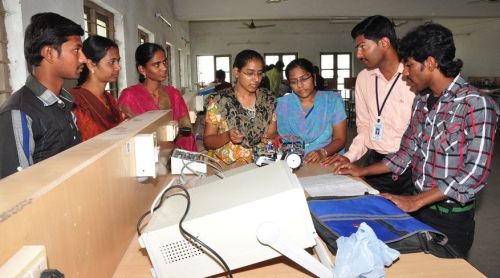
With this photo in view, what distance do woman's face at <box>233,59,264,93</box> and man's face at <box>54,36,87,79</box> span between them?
0.77 m

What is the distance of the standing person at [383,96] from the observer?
1888mm


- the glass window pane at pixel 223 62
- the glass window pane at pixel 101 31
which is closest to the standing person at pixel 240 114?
the glass window pane at pixel 101 31

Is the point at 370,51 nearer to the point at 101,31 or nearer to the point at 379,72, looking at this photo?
the point at 379,72

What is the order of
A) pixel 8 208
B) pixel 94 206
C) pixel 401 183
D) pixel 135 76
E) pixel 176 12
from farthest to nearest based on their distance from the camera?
pixel 176 12 < pixel 135 76 < pixel 401 183 < pixel 94 206 < pixel 8 208

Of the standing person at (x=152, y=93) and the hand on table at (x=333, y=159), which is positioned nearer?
the hand on table at (x=333, y=159)

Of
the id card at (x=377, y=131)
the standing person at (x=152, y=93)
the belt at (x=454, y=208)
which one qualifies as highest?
the standing person at (x=152, y=93)

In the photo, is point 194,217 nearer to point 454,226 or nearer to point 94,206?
point 94,206

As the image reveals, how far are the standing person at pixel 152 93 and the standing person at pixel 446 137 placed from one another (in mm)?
1370

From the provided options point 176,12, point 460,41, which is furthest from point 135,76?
point 460,41

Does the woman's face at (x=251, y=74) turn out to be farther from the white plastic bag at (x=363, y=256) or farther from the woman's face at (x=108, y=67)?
the white plastic bag at (x=363, y=256)

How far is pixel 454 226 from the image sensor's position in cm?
141

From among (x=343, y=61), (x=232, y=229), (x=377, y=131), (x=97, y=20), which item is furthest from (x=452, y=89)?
(x=343, y=61)

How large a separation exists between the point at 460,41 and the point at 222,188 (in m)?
11.8

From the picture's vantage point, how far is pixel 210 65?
12.0 meters
